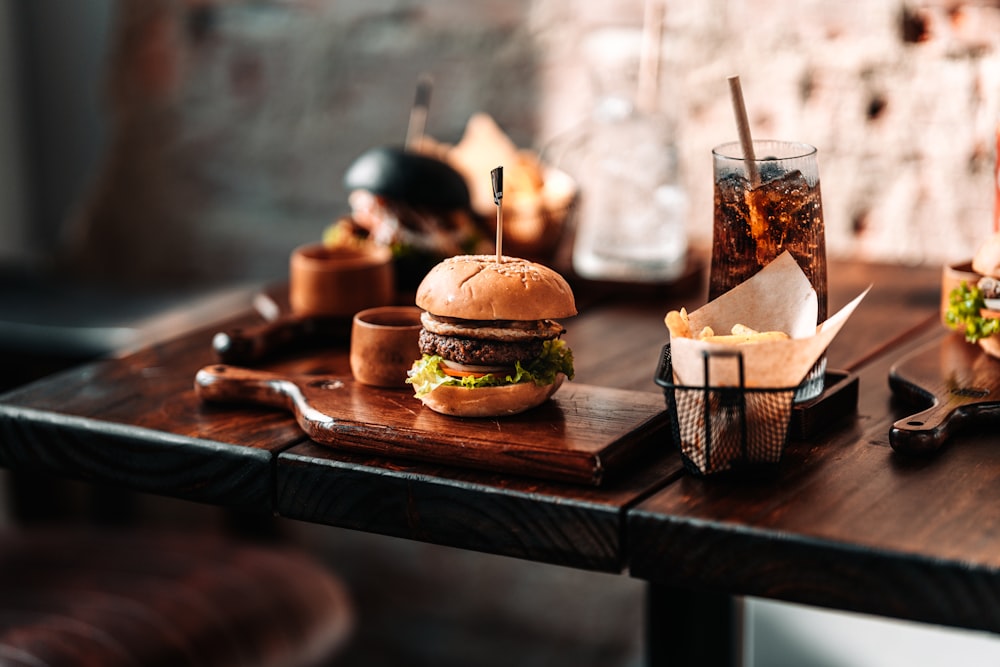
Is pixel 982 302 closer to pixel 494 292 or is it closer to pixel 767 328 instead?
pixel 767 328

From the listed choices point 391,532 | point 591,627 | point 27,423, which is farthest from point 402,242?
point 591,627

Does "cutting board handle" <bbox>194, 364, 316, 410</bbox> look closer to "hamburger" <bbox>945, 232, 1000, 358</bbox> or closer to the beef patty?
the beef patty

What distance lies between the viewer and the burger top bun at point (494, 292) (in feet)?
3.55

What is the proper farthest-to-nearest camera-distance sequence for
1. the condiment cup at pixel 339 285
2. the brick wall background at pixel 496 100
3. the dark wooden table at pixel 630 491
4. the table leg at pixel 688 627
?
the brick wall background at pixel 496 100
the table leg at pixel 688 627
the condiment cup at pixel 339 285
the dark wooden table at pixel 630 491

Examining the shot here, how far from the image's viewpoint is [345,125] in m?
2.56

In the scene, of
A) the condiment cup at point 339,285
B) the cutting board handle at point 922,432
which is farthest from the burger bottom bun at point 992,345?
the condiment cup at point 339,285

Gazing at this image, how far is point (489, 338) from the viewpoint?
1098mm

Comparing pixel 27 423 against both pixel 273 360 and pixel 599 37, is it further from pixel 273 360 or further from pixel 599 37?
pixel 599 37

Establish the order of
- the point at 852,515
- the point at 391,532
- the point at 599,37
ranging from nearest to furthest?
the point at 852,515
the point at 391,532
the point at 599,37

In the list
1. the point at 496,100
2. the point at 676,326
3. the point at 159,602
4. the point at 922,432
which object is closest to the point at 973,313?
the point at 922,432

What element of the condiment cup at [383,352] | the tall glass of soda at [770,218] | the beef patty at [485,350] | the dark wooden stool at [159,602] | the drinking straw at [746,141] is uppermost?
the drinking straw at [746,141]

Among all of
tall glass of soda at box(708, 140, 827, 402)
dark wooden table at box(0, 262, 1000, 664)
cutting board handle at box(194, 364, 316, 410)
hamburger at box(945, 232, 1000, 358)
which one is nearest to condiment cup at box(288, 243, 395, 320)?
dark wooden table at box(0, 262, 1000, 664)

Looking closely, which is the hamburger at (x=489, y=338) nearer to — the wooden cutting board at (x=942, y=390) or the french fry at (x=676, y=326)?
the french fry at (x=676, y=326)

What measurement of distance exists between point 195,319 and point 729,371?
1652 millimetres
